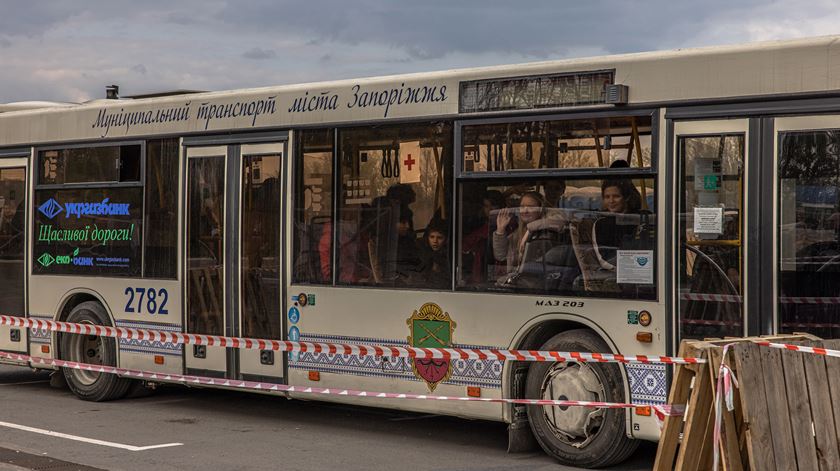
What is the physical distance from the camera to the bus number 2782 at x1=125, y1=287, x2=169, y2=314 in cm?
1217

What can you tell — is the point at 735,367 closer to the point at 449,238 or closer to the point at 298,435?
the point at 449,238

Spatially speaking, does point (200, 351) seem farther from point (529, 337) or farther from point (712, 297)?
point (712, 297)

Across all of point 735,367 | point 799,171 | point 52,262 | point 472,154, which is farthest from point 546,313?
point 52,262

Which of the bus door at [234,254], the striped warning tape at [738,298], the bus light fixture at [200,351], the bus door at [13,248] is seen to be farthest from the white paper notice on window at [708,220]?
the bus door at [13,248]

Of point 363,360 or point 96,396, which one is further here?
point 96,396

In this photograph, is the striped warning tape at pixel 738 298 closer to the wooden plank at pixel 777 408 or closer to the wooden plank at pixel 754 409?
the wooden plank at pixel 777 408

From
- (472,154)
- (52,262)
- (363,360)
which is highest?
(472,154)

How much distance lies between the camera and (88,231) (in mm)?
12922

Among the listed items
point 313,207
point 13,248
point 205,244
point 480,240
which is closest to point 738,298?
point 480,240

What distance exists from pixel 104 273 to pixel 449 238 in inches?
185

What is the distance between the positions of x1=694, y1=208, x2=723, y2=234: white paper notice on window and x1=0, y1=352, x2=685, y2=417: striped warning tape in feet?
4.18

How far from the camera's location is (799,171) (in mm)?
8047

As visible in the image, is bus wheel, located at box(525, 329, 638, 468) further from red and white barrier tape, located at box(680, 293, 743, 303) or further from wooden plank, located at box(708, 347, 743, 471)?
wooden plank, located at box(708, 347, 743, 471)

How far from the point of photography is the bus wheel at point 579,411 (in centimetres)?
887
